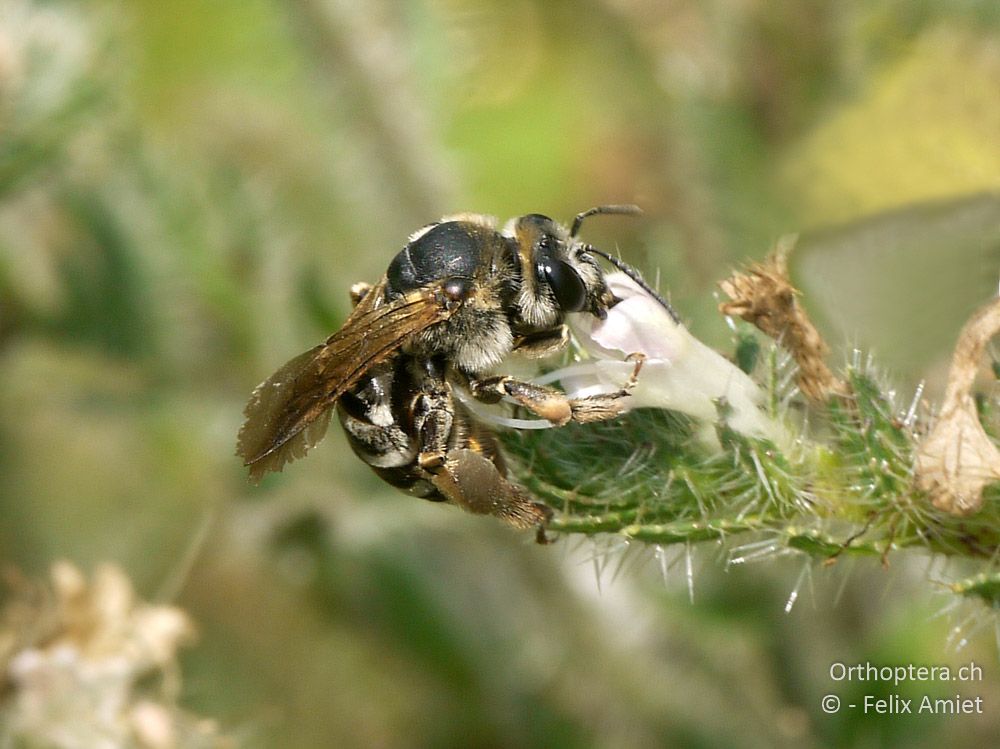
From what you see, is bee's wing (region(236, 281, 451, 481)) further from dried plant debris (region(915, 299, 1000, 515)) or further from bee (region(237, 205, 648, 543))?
dried plant debris (region(915, 299, 1000, 515))

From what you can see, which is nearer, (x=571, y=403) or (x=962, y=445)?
(x=962, y=445)

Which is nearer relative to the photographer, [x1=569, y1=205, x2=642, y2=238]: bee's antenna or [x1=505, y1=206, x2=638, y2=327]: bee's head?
[x1=505, y1=206, x2=638, y2=327]: bee's head

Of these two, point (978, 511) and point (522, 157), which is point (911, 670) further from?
point (522, 157)

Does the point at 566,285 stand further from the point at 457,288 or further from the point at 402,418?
the point at 402,418

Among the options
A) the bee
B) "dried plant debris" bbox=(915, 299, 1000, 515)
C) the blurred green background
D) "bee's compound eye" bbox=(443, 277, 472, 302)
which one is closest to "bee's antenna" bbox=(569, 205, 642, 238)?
Answer: the bee

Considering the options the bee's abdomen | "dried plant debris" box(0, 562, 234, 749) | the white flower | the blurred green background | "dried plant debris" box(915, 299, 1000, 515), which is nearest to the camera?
"dried plant debris" box(915, 299, 1000, 515)

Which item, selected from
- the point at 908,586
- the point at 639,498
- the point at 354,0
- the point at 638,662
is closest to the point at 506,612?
the point at 638,662

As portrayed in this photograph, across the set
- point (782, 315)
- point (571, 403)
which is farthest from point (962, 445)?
point (571, 403)
